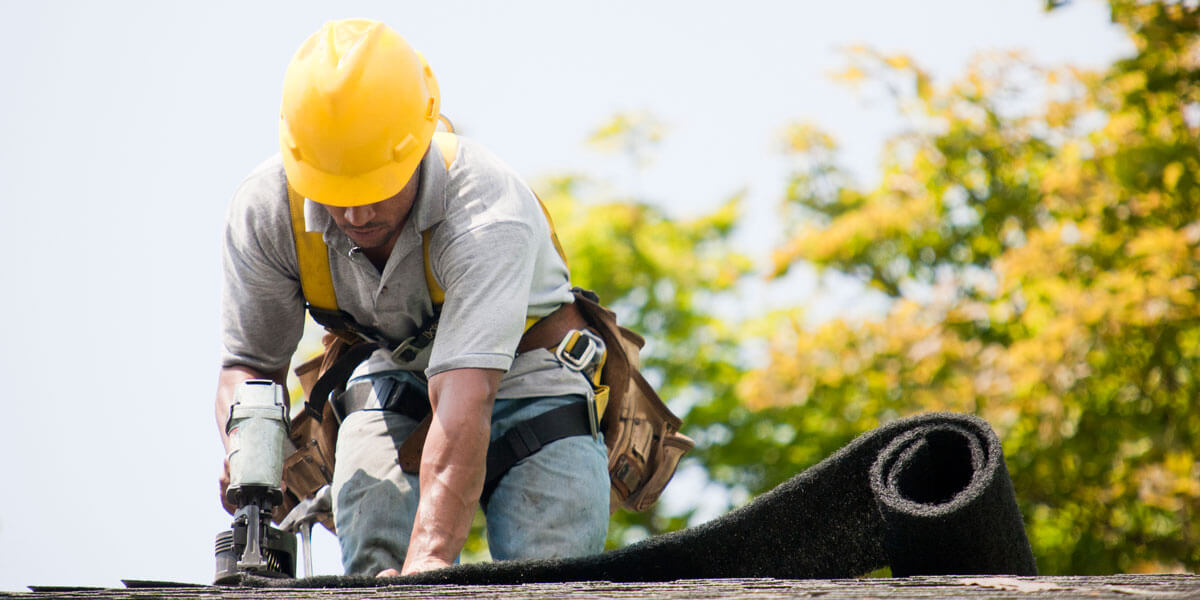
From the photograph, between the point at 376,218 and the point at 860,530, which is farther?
the point at 376,218

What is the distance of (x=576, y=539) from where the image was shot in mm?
3662

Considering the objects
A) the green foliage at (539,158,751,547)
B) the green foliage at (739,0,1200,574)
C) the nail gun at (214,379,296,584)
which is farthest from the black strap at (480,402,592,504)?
the green foliage at (539,158,751,547)

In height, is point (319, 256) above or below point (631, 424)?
above

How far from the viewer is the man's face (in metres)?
3.47

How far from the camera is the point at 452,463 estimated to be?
10.3ft

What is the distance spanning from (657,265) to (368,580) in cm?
1431

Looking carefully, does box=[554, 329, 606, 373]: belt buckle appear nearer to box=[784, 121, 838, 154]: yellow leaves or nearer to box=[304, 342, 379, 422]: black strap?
box=[304, 342, 379, 422]: black strap

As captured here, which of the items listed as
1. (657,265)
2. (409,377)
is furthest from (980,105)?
(409,377)

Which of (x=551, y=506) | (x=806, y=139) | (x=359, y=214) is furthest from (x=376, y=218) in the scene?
(x=806, y=139)

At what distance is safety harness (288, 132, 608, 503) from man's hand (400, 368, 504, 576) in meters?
0.43

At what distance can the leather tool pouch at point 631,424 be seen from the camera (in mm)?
4059

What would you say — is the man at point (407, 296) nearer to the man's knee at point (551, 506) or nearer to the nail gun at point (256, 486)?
the man's knee at point (551, 506)

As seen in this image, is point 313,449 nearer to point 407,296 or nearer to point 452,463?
point 407,296

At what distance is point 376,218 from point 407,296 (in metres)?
0.27
